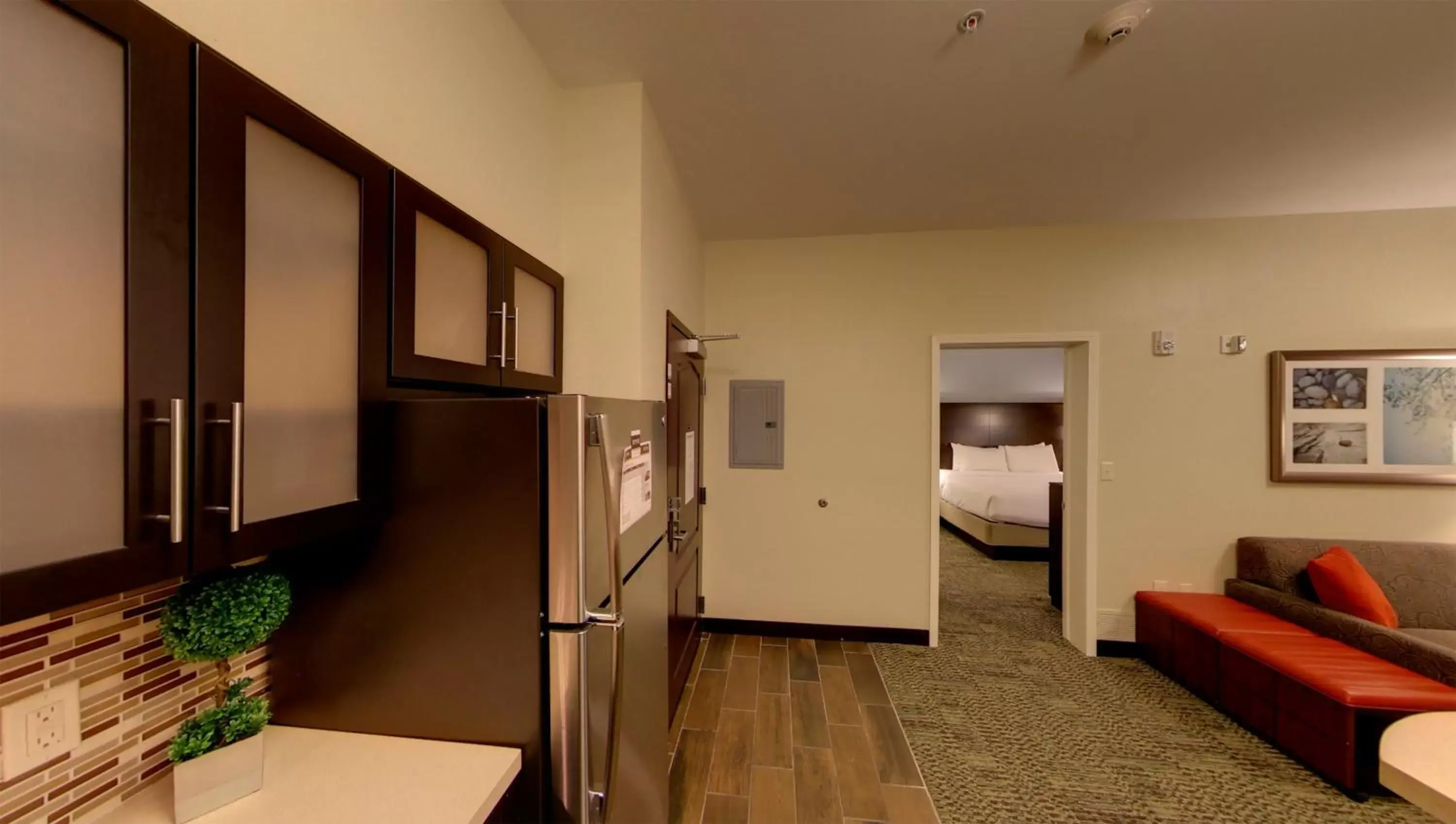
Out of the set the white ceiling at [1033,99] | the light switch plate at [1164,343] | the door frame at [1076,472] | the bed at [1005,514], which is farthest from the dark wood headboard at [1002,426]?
the white ceiling at [1033,99]

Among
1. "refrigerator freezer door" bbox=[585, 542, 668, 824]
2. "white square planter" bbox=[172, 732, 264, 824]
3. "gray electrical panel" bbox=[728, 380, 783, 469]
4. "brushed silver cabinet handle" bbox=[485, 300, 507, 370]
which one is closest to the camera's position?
"white square planter" bbox=[172, 732, 264, 824]

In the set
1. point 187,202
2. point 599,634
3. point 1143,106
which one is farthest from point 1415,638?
point 187,202

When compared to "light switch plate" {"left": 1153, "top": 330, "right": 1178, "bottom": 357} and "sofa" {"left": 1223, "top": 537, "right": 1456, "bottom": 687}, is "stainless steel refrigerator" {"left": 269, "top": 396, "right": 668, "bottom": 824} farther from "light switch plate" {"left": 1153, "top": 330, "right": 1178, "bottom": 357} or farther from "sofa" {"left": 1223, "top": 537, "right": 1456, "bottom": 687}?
"light switch plate" {"left": 1153, "top": 330, "right": 1178, "bottom": 357}

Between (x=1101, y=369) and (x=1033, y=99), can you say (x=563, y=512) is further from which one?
(x=1101, y=369)

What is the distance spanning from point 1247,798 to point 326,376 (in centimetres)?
344

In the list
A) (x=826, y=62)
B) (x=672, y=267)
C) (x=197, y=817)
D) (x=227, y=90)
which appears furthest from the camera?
(x=672, y=267)

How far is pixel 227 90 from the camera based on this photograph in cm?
65

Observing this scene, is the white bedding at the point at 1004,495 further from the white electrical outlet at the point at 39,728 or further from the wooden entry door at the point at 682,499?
the white electrical outlet at the point at 39,728

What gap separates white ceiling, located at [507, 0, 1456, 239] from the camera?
152cm

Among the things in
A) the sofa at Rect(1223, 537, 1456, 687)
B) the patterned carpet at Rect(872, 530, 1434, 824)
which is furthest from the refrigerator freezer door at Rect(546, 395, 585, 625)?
the sofa at Rect(1223, 537, 1456, 687)

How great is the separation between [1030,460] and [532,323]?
23.5 ft

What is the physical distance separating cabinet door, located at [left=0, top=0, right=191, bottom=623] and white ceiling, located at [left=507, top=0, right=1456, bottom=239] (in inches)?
51.6

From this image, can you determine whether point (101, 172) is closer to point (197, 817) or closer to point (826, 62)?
point (197, 817)

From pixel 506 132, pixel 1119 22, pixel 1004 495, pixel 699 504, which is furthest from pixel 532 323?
pixel 1004 495
